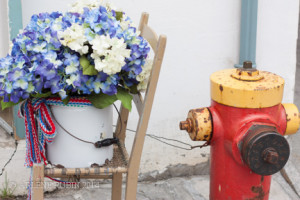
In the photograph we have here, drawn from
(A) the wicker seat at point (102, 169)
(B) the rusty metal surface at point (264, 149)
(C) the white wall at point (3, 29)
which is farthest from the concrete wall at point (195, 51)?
(B) the rusty metal surface at point (264, 149)

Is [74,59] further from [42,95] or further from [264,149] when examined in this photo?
[264,149]

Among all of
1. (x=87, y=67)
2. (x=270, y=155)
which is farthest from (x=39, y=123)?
(x=270, y=155)

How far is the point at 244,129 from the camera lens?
1935 mm

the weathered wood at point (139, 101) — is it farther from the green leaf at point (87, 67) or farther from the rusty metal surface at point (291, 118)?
the rusty metal surface at point (291, 118)

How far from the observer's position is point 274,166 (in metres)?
1.91

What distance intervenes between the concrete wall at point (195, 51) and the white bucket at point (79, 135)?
1.04 m

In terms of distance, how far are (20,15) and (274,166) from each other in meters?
1.55

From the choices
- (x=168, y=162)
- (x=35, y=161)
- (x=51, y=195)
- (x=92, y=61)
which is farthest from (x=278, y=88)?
(x=51, y=195)

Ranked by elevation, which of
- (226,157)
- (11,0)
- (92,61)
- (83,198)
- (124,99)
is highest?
(11,0)

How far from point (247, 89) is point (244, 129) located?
0.16 m

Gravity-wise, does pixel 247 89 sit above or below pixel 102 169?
above

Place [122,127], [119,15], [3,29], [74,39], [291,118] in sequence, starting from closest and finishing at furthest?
[74,39] < [119,15] < [291,118] < [122,127] < [3,29]

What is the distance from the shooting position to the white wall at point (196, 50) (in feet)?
9.70

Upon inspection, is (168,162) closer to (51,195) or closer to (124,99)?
(51,195)
